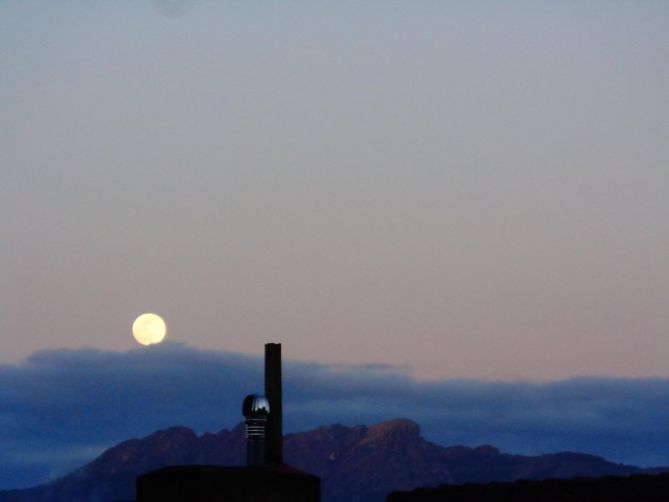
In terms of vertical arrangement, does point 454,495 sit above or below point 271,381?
below

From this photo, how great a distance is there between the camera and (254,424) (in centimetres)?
2783

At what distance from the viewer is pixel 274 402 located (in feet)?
97.3

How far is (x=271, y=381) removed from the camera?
1176 inches

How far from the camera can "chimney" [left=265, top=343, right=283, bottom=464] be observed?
28.9 metres

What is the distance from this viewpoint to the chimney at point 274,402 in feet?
94.7

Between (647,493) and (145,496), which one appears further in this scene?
(145,496)

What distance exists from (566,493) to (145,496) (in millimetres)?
7523

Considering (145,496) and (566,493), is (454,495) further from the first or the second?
(145,496)

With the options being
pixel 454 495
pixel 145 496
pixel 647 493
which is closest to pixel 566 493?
pixel 647 493

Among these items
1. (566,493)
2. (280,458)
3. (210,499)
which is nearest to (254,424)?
(280,458)

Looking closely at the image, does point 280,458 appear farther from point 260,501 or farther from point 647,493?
point 647,493

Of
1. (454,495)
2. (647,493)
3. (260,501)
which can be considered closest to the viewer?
(647,493)

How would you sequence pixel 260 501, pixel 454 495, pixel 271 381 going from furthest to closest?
1. pixel 271 381
2. pixel 454 495
3. pixel 260 501

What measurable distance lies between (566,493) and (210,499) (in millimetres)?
6208
